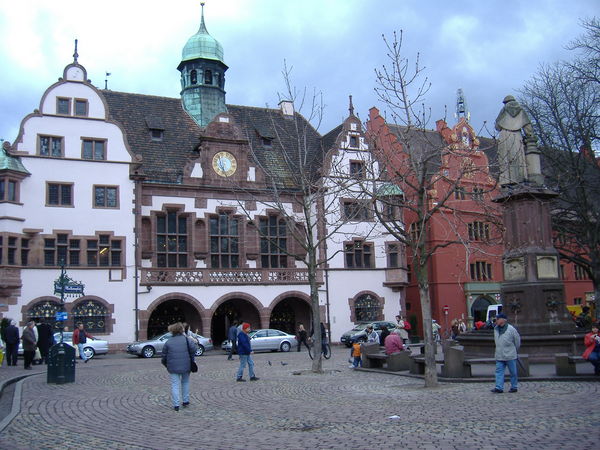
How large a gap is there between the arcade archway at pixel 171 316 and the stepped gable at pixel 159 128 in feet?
24.1

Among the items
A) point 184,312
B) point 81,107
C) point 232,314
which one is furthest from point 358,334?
point 81,107

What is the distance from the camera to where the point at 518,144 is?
63.7ft

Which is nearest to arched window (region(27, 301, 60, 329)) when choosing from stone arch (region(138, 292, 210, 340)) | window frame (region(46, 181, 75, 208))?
stone arch (region(138, 292, 210, 340))

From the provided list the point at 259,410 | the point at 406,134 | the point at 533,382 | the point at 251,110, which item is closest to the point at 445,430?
the point at 259,410

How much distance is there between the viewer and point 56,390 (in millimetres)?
15688

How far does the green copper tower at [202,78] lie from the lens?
44125mm

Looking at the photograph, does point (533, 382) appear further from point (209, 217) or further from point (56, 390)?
point (209, 217)

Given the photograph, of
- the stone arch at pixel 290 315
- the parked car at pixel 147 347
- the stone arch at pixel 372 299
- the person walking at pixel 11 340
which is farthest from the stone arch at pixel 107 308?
the stone arch at pixel 372 299

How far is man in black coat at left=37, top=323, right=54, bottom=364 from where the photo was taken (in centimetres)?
2527

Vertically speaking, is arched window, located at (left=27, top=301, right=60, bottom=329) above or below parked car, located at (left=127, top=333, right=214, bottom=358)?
above

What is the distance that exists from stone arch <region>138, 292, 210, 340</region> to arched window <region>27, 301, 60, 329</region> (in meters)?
4.43

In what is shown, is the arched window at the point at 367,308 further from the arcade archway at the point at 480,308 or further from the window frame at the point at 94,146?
the window frame at the point at 94,146

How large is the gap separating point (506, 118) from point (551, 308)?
19.4ft

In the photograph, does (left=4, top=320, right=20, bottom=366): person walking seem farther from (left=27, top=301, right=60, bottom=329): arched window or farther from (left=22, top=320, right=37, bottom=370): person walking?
(left=27, top=301, right=60, bottom=329): arched window
